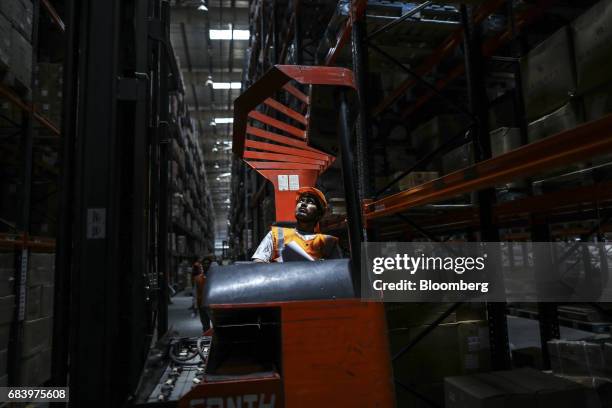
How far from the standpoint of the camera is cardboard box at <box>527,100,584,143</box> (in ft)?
7.27

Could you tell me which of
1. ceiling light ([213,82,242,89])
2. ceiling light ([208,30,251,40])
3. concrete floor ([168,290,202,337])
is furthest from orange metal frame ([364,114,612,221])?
ceiling light ([213,82,242,89])

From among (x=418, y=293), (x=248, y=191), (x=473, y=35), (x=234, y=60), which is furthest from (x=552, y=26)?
(x=234, y=60)

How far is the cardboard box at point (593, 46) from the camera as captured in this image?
1992 millimetres

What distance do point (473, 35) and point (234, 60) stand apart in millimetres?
15044

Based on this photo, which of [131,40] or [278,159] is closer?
[131,40]

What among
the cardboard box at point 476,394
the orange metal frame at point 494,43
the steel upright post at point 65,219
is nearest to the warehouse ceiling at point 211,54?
the orange metal frame at point 494,43

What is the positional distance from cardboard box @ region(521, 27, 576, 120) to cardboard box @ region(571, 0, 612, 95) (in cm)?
5

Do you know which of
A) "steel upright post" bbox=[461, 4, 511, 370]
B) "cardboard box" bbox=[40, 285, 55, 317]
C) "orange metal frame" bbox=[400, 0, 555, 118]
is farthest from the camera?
"cardboard box" bbox=[40, 285, 55, 317]

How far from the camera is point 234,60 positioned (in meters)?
16.9

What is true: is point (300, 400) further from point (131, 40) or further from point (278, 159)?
point (278, 159)

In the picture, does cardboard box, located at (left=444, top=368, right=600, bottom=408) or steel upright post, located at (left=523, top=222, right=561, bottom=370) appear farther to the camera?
steel upright post, located at (left=523, top=222, right=561, bottom=370)

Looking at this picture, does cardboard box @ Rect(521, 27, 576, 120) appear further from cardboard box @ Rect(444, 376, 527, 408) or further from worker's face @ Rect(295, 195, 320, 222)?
cardboard box @ Rect(444, 376, 527, 408)

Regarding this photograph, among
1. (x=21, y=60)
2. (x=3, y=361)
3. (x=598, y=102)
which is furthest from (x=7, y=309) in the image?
(x=598, y=102)

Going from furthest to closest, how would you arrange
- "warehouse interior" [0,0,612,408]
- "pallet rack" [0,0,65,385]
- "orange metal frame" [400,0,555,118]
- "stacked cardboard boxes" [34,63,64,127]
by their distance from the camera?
1. "stacked cardboard boxes" [34,63,64,127]
2. "pallet rack" [0,0,65,385]
3. "orange metal frame" [400,0,555,118]
4. "warehouse interior" [0,0,612,408]
